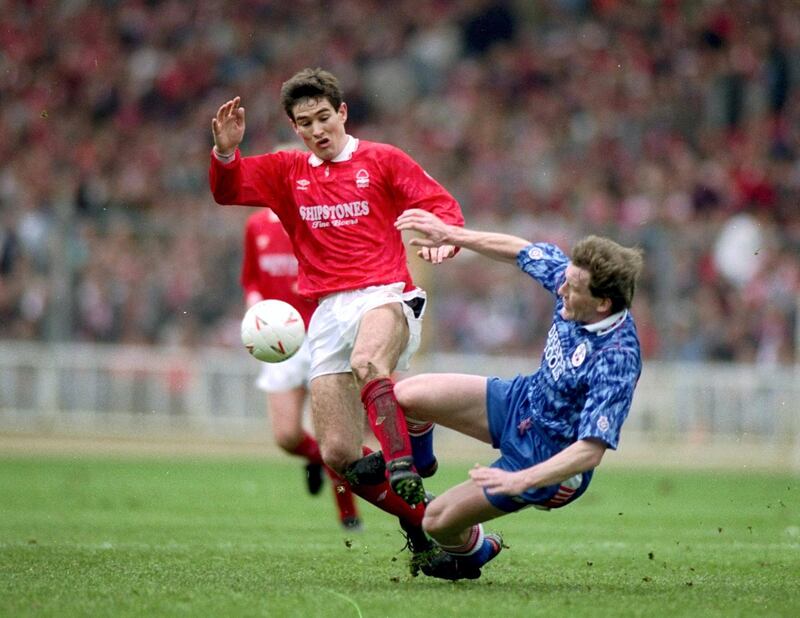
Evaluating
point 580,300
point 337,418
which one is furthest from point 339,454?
point 580,300

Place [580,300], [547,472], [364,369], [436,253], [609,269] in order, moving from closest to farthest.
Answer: [547,472] < [609,269] < [580,300] < [364,369] < [436,253]

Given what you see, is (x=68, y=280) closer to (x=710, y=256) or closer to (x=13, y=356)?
(x=13, y=356)

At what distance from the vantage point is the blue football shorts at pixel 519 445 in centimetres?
684

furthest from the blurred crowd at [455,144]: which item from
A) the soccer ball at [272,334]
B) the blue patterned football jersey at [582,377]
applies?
the blue patterned football jersey at [582,377]

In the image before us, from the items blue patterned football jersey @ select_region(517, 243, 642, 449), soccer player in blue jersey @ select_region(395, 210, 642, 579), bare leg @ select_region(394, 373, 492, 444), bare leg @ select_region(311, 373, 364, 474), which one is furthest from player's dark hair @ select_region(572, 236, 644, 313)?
bare leg @ select_region(311, 373, 364, 474)

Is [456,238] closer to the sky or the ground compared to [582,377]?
closer to the sky

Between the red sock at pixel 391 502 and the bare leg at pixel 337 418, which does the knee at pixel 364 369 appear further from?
the red sock at pixel 391 502

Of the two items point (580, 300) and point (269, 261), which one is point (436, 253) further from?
point (269, 261)

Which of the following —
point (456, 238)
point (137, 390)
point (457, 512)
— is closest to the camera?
point (457, 512)

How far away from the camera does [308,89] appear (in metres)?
8.02

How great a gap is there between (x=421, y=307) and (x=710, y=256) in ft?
37.3

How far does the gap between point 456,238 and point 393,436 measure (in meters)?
1.05

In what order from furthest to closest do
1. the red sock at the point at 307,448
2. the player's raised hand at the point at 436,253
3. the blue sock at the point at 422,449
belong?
the red sock at the point at 307,448, the blue sock at the point at 422,449, the player's raised hand at the point at 436,253

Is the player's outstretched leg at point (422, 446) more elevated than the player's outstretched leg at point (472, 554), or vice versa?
the player's outstretched leg at point (422, 446)
